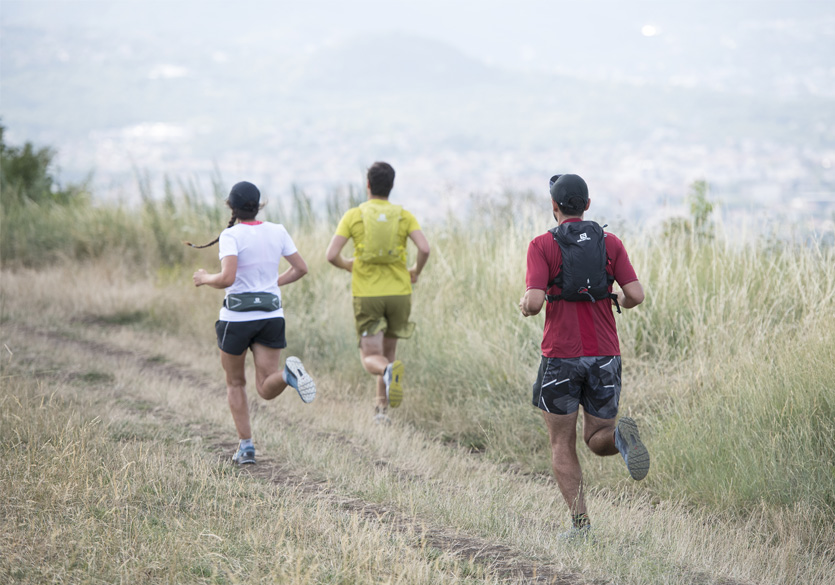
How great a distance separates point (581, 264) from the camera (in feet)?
13.5

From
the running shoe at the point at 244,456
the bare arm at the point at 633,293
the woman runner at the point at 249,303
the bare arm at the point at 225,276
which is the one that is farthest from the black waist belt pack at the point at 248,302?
the bare arm at the point at 633,293

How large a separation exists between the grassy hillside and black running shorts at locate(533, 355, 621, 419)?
0.71 metres

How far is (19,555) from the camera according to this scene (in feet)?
11.7

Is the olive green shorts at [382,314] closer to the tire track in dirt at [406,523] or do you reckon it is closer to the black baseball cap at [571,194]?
the tire track in dirt at [406,523]

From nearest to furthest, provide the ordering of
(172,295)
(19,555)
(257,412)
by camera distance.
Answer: (19,555)
(257,412)
(172,295)

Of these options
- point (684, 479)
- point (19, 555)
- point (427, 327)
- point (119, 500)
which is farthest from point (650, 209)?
point (19, 555)

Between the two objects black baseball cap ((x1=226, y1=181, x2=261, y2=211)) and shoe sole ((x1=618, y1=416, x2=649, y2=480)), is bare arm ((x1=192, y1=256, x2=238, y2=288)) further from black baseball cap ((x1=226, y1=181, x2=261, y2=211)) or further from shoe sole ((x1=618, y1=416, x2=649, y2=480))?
shoe sole ((x1=618, y1=416, x2=649, y2=480))

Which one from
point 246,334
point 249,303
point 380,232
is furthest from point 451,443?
point 249,303

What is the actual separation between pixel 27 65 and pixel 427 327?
184m

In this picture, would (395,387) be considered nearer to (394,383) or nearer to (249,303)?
(394,383)

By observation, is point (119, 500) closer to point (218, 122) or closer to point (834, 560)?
point (834, 560)

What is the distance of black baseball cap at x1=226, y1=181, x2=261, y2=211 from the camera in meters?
5.30

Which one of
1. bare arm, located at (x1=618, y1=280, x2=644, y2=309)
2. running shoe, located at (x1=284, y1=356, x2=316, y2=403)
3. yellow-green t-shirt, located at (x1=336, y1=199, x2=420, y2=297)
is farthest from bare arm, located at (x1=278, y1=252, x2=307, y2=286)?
bare arm, located at (x1=618, y1=280, x2=644, y2=309)

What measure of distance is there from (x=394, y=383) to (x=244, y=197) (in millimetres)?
1967
